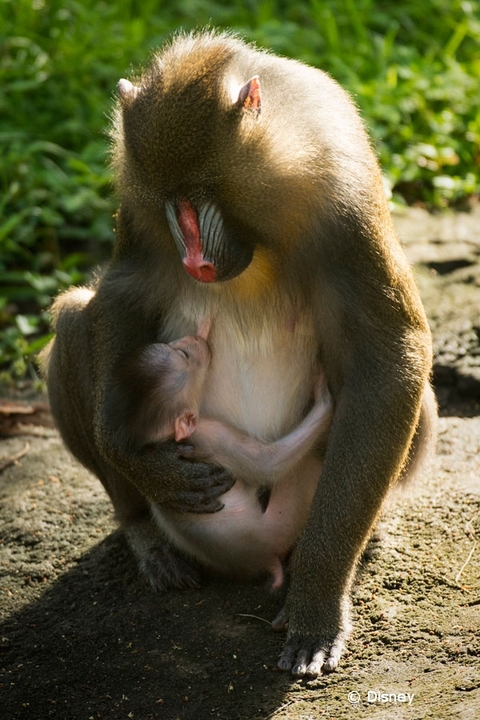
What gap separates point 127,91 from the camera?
3.58m

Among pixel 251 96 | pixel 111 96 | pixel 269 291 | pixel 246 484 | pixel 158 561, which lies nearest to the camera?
pixel 251 96

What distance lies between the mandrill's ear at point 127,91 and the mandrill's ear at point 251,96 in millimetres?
397

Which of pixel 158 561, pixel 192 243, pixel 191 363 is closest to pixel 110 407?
pixel 191 363

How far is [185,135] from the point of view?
3.30 m

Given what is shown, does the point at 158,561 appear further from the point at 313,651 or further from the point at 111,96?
the point at 111,96

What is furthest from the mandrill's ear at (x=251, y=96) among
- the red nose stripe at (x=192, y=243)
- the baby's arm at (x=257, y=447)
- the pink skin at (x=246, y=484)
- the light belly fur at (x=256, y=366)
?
the baby's arm at (x=257, y=447)

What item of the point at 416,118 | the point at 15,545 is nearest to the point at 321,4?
the point at 416,118

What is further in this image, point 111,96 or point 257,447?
point 111,96

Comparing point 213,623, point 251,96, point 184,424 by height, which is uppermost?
point 251,96

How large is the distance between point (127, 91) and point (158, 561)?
5.78 feet

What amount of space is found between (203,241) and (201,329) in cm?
68

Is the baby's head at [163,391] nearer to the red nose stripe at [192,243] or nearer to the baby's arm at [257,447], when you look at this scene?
the baby's arm at [257,447]

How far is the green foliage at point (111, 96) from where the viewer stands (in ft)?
22.1

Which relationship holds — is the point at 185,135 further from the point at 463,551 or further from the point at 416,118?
the point at 416,118
